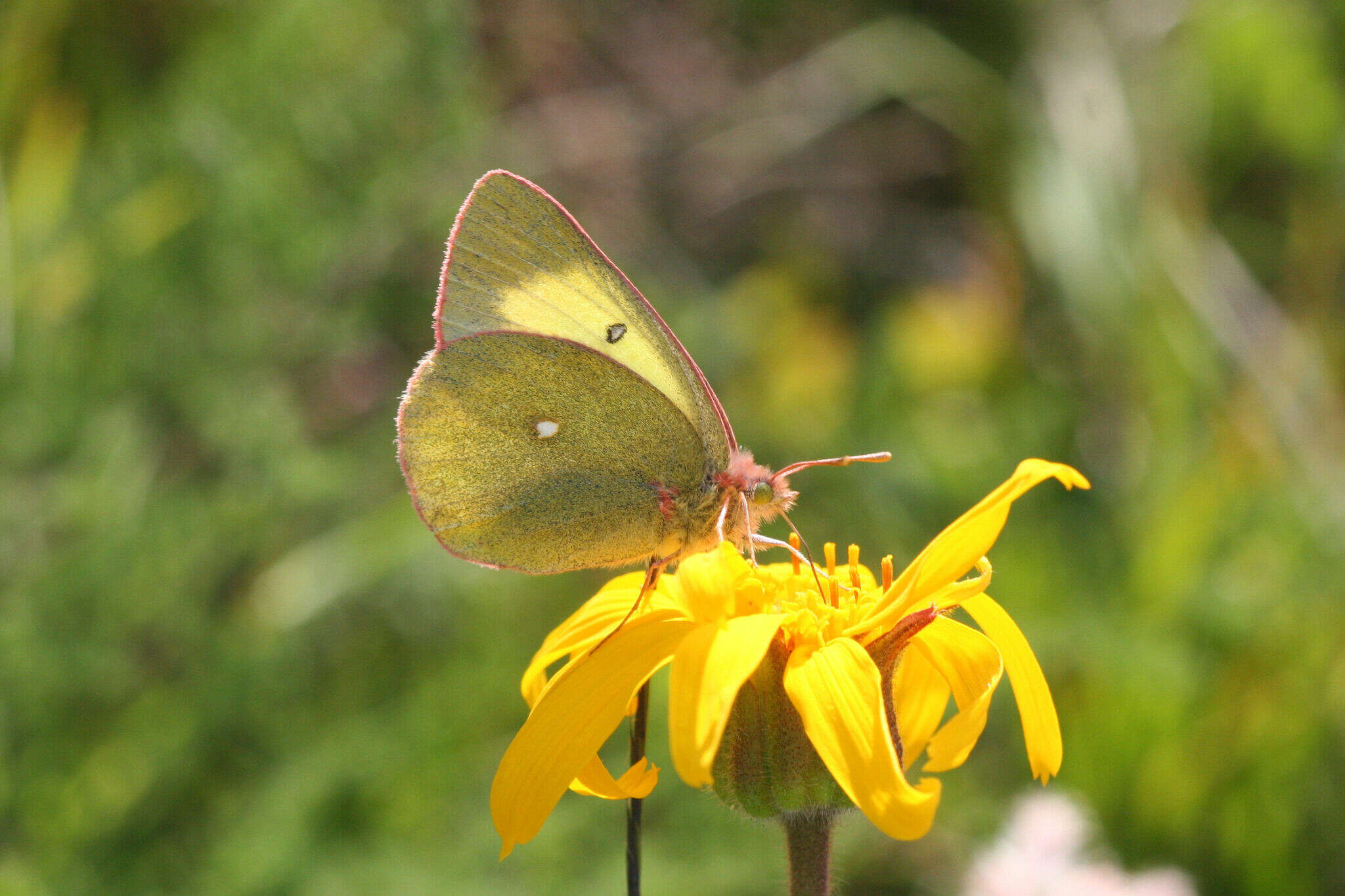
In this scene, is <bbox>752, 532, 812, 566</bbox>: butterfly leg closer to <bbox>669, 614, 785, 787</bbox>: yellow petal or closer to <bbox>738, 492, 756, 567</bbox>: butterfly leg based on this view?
<bbox>738, 492, 756, 567</bbox>: butterfly leg

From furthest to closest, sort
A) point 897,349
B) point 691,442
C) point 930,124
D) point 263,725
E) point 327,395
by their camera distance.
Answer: point 930,124 → point 327,395 → point 897,349 → point 263,725 → point 691,442

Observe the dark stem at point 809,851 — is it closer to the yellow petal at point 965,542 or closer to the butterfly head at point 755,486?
the yellow petal at point 965,542

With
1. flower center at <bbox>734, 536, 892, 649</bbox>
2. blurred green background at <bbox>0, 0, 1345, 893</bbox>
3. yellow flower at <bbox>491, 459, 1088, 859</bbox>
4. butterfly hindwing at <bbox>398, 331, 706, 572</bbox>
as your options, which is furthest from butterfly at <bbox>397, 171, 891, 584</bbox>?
blurred green background at <bbox>0, 0, 1345, 893</bbox>

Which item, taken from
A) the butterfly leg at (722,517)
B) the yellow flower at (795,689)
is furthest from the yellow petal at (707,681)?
the butterfly leg at (722,517)

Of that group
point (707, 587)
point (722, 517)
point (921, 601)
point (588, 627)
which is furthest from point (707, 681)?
point (722, 517)

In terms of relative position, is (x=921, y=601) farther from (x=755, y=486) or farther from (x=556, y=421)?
(x=556, y=421)

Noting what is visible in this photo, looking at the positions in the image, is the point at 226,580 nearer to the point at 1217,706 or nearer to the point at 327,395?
the point at 327,395

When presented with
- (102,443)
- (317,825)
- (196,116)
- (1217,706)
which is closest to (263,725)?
(317,825)
